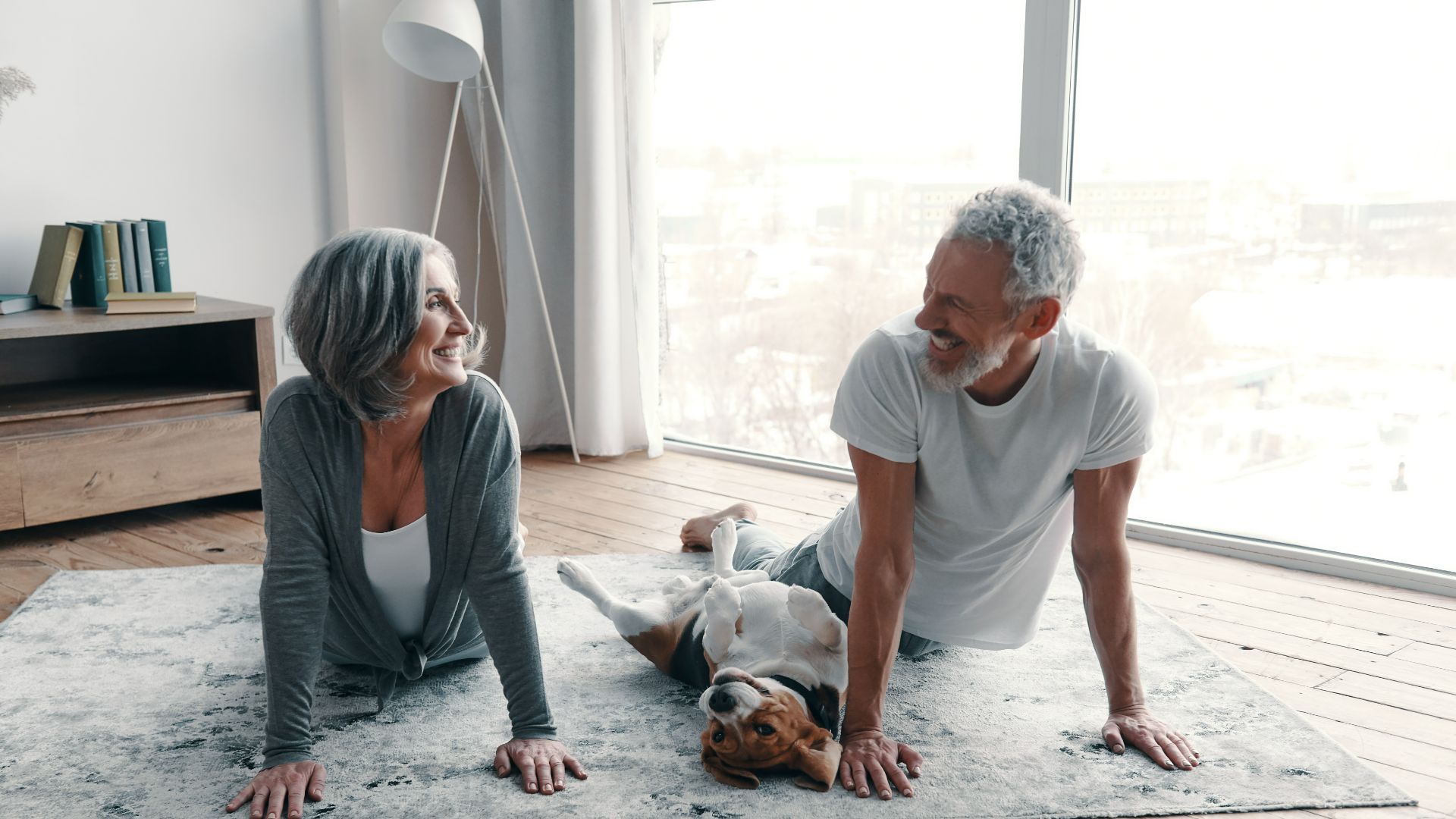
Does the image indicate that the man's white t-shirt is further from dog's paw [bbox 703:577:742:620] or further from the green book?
the green book

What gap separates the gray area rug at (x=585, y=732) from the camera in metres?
1.62

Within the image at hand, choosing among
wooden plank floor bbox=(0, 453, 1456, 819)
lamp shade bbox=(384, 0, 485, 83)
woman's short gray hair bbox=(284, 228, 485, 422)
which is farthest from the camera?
lamp shade bbox=(384, 0, 485, 83)

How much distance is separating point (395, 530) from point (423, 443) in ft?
0.45

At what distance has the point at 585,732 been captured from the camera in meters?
1.83

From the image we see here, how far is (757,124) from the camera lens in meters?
3.61

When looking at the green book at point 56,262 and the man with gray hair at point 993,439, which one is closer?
the man with gray hair at point 993,439

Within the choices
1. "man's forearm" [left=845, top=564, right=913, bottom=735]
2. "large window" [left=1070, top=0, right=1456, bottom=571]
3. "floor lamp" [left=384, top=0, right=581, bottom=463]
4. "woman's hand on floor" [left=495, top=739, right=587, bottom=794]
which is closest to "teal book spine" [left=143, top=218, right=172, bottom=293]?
"floor lamp" [left=384, top=0, right=581, bottom=463]

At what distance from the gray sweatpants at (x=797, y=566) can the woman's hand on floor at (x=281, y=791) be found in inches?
31.8

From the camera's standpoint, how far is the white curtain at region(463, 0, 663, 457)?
3570mm

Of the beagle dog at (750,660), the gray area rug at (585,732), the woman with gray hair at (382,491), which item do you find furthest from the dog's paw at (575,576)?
the woman with gray hair at (382,491)

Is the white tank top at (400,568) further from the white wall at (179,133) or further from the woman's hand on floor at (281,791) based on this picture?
the white wall at (179,133)

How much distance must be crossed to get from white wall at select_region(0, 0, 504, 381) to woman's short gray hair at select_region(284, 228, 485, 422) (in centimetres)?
203

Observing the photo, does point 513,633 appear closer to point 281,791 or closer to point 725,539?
point 281,791

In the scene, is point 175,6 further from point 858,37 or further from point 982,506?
point 982,506
